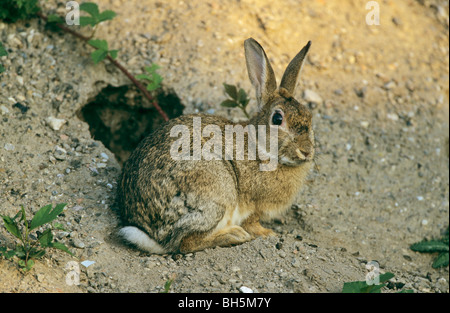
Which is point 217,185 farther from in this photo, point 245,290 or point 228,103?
point 228,103

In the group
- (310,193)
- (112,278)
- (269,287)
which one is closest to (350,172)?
(310,193)

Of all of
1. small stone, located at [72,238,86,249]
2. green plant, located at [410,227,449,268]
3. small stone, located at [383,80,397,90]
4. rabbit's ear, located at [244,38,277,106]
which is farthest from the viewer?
small stone, located at [383,80,397,90]

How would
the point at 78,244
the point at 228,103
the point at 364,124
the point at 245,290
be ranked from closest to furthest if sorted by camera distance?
the point at 245,290, the point at 78,244, the point at 228,103, the point at 364,124

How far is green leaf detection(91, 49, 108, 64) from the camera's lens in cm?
530

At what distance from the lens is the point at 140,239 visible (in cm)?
427

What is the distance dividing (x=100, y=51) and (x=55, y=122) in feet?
2.87

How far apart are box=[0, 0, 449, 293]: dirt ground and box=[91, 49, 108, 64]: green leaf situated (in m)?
0.39

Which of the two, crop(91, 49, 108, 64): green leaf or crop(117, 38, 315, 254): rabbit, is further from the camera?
crop(91, 49, 108, 64): green leaf

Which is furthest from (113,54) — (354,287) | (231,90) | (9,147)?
(354,287)

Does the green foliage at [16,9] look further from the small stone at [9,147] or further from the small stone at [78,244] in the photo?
the small stone at [78,244]

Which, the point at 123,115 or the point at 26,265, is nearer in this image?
the point at 26,265

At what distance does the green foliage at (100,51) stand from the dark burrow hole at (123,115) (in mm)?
506

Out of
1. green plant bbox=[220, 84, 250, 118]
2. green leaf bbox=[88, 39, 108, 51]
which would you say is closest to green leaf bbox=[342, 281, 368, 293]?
green plant bbox=[220, 84, 250, 118]

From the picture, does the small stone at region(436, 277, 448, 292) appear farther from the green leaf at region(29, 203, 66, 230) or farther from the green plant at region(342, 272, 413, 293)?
the green leaf at region(29, 203, 66, 230)
